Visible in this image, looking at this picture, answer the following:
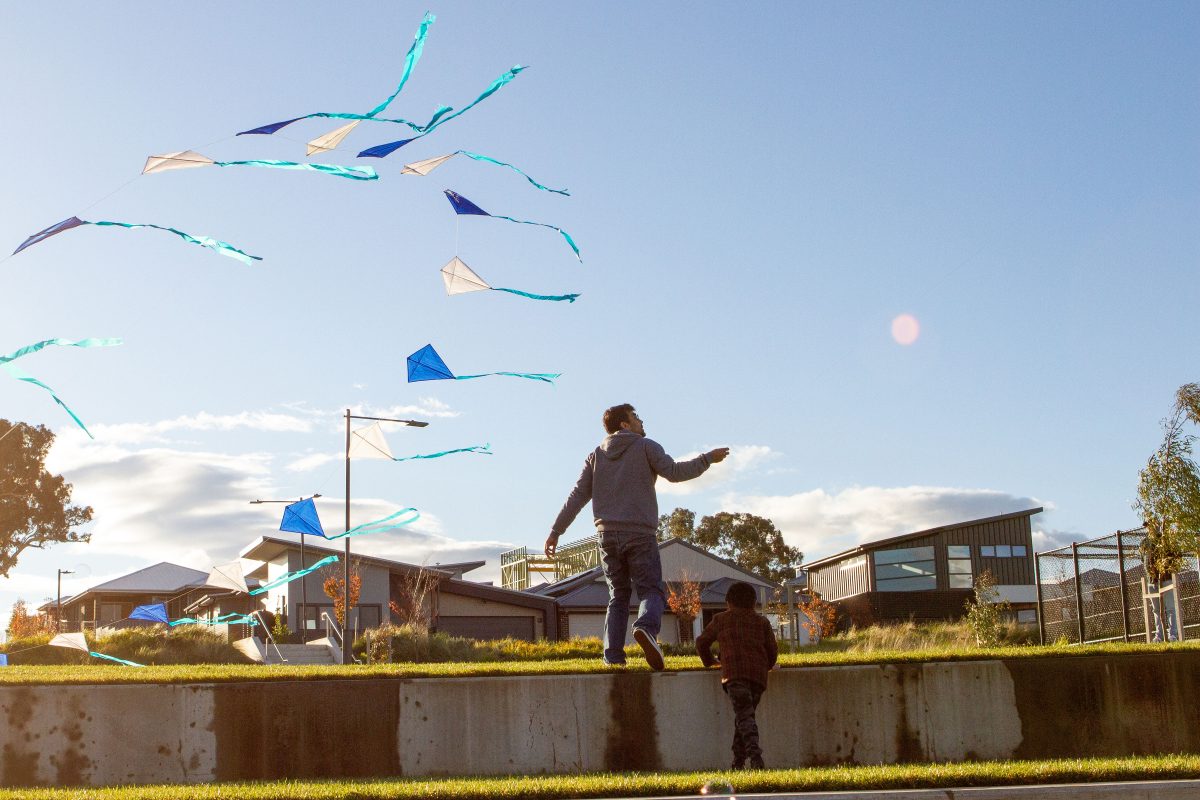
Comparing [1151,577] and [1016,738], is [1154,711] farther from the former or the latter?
[1151,577]

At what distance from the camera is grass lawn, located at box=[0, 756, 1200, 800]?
6.00 m

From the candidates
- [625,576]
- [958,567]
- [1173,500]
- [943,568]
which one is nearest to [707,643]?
[625,576]

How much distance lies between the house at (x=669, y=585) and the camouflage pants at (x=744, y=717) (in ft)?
114

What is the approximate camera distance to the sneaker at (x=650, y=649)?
7980mm

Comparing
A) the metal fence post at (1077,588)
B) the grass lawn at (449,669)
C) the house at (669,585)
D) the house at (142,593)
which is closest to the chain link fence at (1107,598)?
the metal fence post at (1077,588)

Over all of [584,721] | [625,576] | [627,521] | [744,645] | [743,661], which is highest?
[627,521]

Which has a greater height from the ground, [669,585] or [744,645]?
[669,585]

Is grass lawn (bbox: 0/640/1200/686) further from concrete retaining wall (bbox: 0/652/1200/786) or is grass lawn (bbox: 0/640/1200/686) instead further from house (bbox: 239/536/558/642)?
house (bbox: 239/536/558/642)

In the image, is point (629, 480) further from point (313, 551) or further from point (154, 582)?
point (154, 582)

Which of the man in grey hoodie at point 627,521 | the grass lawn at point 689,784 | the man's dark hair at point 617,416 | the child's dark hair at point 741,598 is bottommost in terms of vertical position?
the grass lawn at point 689,784

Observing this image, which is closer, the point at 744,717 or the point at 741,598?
the point at 744,717

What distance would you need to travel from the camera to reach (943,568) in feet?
173

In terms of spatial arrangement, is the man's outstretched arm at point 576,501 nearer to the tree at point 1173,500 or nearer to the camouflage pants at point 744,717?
the camouflage pants at point 744,717

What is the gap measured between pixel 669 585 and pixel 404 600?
15.3m
